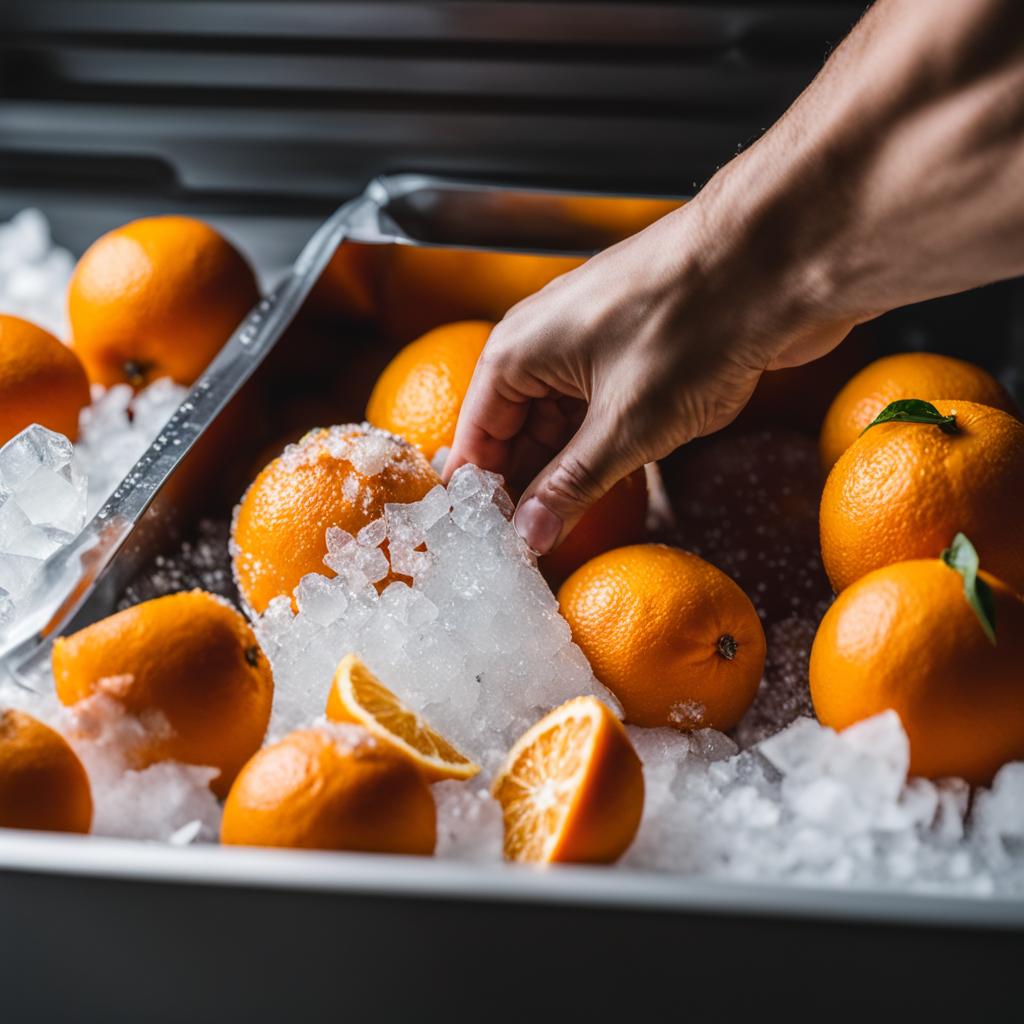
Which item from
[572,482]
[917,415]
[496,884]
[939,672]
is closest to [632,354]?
[572,482]

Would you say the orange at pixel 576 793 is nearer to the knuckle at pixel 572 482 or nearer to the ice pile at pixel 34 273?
the knuckle at pixel 572 482

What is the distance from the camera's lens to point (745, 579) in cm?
99

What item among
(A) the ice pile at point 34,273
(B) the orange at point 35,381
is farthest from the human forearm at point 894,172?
(A) the ice pile at point 34,273

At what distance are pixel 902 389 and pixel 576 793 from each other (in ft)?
1.70

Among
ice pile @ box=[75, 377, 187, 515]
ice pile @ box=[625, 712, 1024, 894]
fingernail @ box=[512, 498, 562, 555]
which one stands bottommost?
ice pile @ box=[625, 712, 1024, 894]

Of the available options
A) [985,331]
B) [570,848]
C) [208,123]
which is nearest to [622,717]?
[570,848]

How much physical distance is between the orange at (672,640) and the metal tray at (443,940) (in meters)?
0.23

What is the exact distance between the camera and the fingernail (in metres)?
0.88

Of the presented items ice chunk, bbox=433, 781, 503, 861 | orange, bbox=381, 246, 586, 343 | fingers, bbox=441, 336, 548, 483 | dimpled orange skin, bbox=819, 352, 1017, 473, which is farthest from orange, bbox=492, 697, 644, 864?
orange, bbox=381, 246, 586, 343

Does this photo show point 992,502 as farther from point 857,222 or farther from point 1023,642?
point 857,222

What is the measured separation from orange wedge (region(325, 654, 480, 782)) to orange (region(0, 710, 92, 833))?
16 centimetres

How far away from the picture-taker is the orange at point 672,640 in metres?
0.79

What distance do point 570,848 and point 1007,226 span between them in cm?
46

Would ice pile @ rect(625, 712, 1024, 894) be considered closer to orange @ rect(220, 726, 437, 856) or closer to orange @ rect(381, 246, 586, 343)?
orange @ rect(220, 726, 437, 856)
